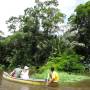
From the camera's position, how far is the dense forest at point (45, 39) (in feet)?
101

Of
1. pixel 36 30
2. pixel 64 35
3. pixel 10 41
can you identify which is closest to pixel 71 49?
pixel 64 35

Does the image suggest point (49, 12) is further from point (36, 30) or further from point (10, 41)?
point (10, 41)

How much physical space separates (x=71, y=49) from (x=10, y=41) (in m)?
6.40

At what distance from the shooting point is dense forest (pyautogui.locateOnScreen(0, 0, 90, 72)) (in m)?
30.8

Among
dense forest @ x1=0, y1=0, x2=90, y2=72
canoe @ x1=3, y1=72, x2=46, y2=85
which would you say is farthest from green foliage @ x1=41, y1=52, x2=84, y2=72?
canoe @ x1=3, y1=72, x2=46, y2=85

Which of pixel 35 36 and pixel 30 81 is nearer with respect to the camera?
pixel 30 81

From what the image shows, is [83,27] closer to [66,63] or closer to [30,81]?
[66,63]

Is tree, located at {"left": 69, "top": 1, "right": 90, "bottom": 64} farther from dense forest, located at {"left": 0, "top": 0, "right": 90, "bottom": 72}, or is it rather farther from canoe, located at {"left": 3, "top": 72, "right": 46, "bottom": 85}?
canoe, located at {"left": 3, "top": 72, "right": 46, "bottom": 85}

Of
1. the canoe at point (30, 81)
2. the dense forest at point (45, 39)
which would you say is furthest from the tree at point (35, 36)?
the canoe at point (30, 81)

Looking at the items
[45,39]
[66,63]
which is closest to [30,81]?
[66,63]

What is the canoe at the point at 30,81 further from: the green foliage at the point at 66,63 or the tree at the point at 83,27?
the tree at the point at 83,27

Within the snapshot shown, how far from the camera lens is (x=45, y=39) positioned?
32094mm

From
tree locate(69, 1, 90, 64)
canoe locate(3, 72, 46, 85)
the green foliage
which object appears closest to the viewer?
canoe locate(3, 72, 46, 85)

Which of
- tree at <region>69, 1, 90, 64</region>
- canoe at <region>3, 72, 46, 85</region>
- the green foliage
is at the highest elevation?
tree at <region>69, 1, 90, 64</region>
